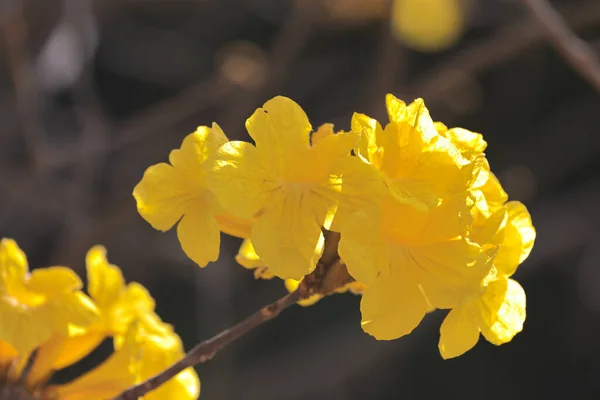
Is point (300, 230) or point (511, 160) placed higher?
point (300, 230)

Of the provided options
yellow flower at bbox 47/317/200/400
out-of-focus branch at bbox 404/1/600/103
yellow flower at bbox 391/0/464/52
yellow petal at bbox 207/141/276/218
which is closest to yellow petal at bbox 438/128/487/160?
yellow petal at bbox 207/141/276/218

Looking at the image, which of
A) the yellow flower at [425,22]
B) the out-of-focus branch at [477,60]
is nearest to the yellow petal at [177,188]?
the out-of-focus branch at [477,60]

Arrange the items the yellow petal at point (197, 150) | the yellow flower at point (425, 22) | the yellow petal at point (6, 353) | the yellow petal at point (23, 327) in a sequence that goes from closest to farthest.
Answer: the yellow petal at point (197, 150) < the yellow petal at point (23, 327) < the yellow petal at point (6, 353) < the yellow flower at point (425, 22)

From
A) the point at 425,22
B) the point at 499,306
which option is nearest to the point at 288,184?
the point at 499,306

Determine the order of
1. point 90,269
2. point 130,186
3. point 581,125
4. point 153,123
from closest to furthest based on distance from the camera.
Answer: point 90,269 → point 153,123 → point 130,186 → point 581,125

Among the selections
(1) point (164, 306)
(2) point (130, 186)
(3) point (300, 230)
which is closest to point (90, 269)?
(3) point (300, 230)

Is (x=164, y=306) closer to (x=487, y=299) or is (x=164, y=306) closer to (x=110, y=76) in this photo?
(x=110, y=76)

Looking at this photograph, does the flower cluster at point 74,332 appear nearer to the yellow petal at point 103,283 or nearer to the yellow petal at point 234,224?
the yellow petal at point 103,283
